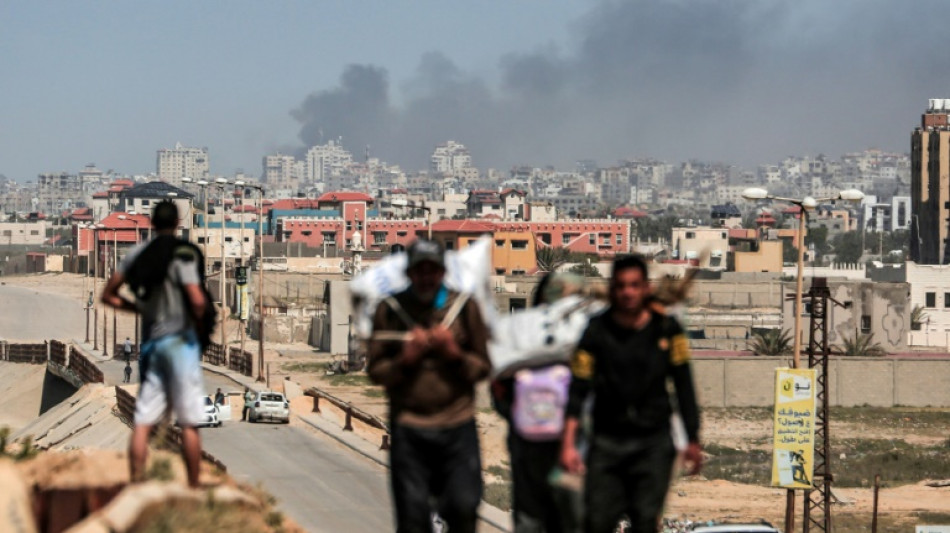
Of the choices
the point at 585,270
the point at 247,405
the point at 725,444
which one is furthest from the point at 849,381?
the point at 585,270

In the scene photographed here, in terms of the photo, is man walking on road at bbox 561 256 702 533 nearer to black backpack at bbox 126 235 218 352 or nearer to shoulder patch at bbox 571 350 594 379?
shoulder patch at bbox 571 350 594 379

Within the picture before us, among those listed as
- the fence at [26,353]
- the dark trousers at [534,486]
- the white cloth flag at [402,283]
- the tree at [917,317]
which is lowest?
the fence at [26,353]

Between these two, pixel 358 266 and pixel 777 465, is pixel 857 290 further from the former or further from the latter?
pixel 777 465

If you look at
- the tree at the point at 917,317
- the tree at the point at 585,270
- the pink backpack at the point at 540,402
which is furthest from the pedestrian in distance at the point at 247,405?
the tree at the point at 585,270

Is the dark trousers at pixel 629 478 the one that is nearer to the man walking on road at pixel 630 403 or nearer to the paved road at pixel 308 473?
the man walking on road at pixel 630 403

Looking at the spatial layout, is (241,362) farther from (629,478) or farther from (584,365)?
(584,365)

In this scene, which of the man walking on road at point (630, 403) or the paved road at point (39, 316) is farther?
the paved road at point (39, 316)

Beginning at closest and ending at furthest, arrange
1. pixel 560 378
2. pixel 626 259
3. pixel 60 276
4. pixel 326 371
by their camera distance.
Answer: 1. pixel 626 259
2. pixel 560 378
3. pixel 326 371
4. pixel 60 276

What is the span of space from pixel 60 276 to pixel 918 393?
99.0 meters

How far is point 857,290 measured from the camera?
7469 cm

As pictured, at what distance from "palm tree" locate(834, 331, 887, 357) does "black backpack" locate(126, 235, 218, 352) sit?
189ft

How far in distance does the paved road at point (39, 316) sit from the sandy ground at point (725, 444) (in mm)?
25806

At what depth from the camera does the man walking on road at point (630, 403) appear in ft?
27.1

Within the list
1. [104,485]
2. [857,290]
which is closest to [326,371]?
[857,290]
